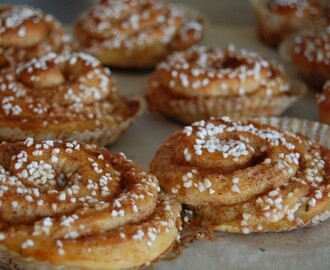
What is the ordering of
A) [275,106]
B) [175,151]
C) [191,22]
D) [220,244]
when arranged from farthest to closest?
[191,22], [275,106], [175,151], [220,244]

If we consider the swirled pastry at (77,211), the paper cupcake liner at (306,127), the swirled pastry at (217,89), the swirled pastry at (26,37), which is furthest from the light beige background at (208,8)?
the swirled pastry at (77,211)

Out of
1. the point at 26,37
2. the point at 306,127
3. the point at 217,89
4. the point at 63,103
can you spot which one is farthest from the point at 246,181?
the point at 26,37

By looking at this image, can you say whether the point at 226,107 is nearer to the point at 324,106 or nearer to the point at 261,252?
the point at 324,106

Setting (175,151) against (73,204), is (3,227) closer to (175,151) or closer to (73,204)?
(73,204)

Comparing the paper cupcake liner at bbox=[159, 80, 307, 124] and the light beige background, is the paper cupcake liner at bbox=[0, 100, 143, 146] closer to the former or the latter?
the paper cupcake liner at bbox=[159, 80, 307, 124]

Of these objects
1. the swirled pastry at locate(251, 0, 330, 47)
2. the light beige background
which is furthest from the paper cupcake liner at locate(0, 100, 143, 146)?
the light beige background

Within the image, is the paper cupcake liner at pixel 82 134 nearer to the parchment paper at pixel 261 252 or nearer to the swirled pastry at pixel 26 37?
the swirled pastry at pixel 26 37

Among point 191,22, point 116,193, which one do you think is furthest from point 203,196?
point 191,22
